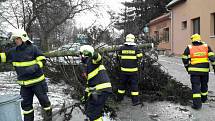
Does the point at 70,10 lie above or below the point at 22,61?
above

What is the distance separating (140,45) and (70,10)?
A: 19.9m

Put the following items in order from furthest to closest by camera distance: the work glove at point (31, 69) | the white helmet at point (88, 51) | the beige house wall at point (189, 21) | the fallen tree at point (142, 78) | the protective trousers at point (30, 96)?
the beige house wall at point (189, 21) < the fallen tree at point (142, 78) < the protective trousers at point (30, 96) < the work glove at point (31, 69) < the white helmet at point (88, 51)

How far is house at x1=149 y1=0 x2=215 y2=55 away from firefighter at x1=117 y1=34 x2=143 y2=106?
8206mm

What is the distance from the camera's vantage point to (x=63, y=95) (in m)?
8.98

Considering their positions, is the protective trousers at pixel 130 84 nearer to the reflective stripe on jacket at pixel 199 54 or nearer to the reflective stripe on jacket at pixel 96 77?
the reflective stripe on jacket at pixel 199 54

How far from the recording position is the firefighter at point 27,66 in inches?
239

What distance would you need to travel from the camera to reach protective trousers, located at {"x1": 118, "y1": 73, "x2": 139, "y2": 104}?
306 inches

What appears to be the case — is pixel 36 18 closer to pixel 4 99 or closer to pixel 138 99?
pixel 138 99

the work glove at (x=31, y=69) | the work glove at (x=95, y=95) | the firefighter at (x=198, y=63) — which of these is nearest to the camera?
the work glove at (x=95, y=95)

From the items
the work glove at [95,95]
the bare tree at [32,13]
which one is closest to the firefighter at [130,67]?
the work glove at [95,95]

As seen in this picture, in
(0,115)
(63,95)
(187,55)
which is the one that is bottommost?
(63,95)

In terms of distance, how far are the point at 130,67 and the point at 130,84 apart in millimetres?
541

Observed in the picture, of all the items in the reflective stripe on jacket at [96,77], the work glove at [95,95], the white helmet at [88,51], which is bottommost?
the work glove at [95,95]

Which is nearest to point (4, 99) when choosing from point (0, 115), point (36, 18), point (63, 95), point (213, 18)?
point (0, 115)
